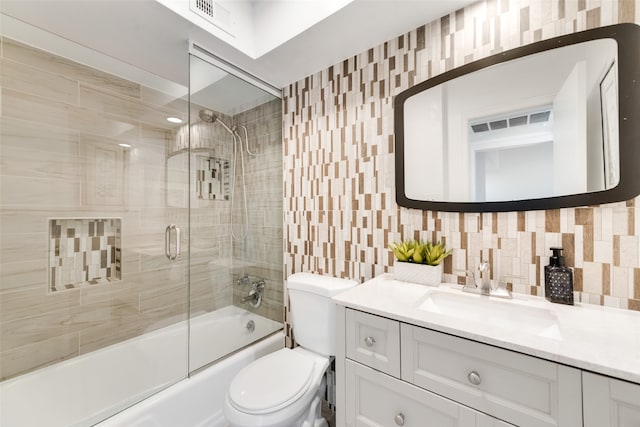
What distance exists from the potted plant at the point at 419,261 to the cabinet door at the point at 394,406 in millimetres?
509

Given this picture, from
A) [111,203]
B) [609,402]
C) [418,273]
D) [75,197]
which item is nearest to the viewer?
[609,402]

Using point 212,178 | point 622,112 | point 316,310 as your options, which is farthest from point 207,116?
point 622,112

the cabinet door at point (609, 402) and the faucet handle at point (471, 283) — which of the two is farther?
the faucet handle at point (471, 283)

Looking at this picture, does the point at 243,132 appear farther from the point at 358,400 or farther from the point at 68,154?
the point at 358,400

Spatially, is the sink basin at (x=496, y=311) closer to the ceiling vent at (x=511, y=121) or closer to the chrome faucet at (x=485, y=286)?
the chrome faucet at (x=485, y=286)

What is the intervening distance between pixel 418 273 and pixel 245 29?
1.72 metres

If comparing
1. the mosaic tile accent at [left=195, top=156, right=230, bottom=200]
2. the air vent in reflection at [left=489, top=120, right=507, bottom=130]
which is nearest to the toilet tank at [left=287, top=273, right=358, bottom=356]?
the mosaic tile accent at [left=195, top=156, right=230, bottom=200]

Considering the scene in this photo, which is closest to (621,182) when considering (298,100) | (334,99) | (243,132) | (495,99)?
(495,99)

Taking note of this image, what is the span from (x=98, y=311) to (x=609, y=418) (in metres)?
2.49

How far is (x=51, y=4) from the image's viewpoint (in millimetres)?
1251

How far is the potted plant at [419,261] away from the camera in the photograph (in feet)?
4.29

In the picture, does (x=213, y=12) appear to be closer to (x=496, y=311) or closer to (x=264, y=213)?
(x=264, y=213)

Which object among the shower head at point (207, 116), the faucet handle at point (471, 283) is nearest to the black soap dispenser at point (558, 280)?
the faucet handle at point (471, 283)

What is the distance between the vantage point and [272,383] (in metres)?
1.29
